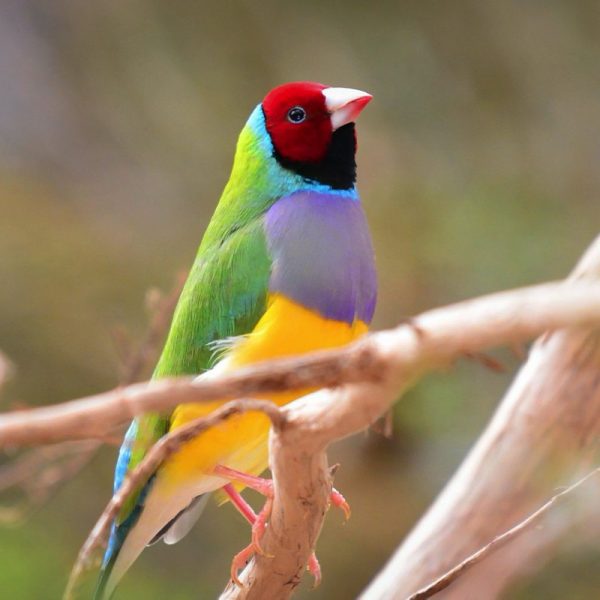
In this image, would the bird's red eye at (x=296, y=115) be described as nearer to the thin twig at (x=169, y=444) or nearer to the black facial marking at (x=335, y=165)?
the black facial marking at (x=335, y=165)

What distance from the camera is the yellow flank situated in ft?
5.30

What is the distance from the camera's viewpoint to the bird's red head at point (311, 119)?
6.18ft

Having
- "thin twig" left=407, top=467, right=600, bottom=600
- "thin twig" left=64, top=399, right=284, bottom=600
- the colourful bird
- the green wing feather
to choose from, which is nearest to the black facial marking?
the colourful bird

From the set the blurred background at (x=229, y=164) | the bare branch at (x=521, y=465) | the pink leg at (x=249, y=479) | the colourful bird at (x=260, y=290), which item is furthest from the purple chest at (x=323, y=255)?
the blurred background at (x=229, y=164)

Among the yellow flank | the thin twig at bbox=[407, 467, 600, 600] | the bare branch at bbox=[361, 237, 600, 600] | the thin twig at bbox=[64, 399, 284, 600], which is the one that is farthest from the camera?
the bare branch at bbox=[361, 237, 600, 600]

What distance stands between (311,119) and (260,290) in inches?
15.2

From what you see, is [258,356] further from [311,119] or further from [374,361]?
[374,361]

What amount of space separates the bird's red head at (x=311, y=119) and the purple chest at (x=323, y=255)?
110 mm

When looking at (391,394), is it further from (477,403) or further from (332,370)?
(477,403)

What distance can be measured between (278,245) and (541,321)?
0.95m

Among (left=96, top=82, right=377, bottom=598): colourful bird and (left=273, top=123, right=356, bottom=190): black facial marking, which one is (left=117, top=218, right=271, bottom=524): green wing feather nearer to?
(left=96, top=82, right=377, bottom=598): colourful bird

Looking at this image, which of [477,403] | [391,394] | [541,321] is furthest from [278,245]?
[477,403]

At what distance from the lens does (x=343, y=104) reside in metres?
1.88

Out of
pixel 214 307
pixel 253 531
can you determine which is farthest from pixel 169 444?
pixel 214 307
